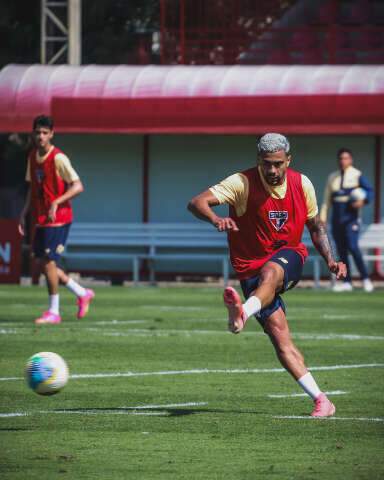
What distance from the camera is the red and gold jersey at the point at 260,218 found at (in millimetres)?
9688

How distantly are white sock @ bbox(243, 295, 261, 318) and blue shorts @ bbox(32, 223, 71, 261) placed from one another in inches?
314

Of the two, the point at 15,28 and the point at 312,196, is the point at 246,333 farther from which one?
the point at 15,28

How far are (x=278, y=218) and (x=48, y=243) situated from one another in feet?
24.9

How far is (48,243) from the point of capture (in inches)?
668

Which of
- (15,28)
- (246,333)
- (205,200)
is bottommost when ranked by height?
(246,333)

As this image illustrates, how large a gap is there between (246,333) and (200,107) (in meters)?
11.5

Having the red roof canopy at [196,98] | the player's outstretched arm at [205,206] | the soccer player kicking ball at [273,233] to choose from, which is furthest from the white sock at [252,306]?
the red roof canopy at [196,98]

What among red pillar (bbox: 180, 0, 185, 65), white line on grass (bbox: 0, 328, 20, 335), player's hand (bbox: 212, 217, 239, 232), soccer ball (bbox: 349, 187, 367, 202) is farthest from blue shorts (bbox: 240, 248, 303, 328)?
red pillar (bbox: 180, 0, 185, 65)

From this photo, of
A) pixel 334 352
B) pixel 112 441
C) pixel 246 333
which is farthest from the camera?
pixel 246 333

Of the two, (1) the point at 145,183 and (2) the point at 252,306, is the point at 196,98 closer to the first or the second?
(1) the point at 145,183

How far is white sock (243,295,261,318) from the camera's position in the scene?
29.5ft

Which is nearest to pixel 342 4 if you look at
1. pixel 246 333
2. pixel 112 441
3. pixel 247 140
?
pixel 247 140

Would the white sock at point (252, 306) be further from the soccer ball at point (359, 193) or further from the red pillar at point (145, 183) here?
the red pillar at point (145, 183)

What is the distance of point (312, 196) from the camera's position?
9859 millimetres
